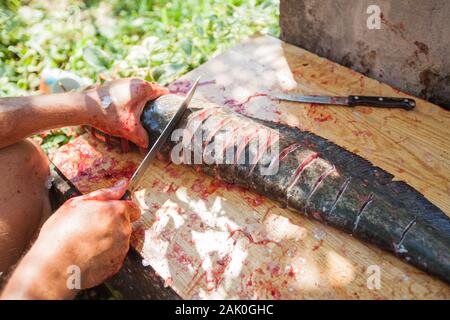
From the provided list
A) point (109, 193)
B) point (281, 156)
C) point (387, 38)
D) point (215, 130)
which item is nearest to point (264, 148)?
point (281, 156)

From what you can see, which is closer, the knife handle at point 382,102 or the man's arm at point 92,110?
the man's arm at point 92,110

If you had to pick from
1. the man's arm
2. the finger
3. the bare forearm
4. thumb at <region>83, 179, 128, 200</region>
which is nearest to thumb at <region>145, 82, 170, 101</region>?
→ the man's arm

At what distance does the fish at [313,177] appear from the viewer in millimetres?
2621

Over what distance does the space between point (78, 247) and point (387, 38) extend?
3.13 m

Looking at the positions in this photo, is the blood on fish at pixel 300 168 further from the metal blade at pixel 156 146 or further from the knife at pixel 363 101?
the metal blade at pixel 156 146

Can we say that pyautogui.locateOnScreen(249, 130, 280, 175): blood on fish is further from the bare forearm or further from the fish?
the bare forearm

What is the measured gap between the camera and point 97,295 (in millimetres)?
3818

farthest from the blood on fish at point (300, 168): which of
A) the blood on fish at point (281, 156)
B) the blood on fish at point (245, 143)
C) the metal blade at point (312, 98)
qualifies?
the metal blade at point (312, 98)

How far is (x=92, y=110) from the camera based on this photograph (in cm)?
333

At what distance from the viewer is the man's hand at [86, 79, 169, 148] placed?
3.30 metres

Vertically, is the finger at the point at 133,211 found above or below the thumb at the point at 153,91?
below

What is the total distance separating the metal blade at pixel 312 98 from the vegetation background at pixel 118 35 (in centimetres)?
162

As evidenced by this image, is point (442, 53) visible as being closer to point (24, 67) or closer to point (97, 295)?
point (97, 295)

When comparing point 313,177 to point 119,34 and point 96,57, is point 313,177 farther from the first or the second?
point 119,34
